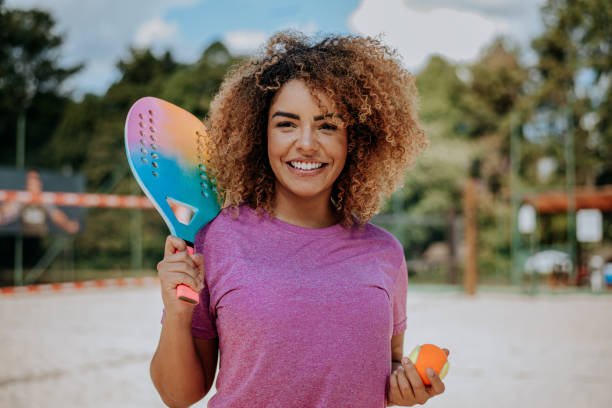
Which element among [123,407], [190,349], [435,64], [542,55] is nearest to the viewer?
[190,349]

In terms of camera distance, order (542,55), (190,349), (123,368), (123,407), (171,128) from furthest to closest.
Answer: (542,55) → (123,368) → (123,407) → (171,128) → (190,349)

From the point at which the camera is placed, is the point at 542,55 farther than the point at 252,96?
Yes

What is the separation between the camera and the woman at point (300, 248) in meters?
1.47

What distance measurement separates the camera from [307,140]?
1657mm

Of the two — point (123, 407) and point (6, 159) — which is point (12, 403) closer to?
point (123, 407)

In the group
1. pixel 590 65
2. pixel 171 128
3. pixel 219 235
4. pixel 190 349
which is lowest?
pixel 190 349

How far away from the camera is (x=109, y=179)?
26.5 meters

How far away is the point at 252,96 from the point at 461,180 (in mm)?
26130

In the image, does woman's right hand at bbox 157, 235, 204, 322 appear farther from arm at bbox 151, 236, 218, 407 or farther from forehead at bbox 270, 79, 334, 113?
forehead at bbox 270, 79, 334, 113

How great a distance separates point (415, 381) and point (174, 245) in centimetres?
72

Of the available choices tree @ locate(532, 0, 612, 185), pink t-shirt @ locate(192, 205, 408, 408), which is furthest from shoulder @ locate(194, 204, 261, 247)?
tree @ locate(532, 0, 612, 185)

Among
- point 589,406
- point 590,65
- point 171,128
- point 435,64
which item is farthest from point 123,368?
point 435,64

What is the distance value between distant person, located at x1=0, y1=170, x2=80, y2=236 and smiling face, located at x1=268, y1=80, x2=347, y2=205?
547 inches

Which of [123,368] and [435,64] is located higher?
[435,64]
